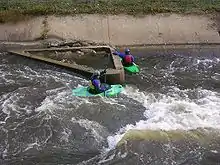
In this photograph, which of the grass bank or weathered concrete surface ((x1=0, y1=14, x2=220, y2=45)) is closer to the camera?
weathered concrete surface ((x1=0, y1=14, x2=220, y2=45))

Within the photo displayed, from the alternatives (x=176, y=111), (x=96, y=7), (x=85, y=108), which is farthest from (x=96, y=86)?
(x=96, y=7)

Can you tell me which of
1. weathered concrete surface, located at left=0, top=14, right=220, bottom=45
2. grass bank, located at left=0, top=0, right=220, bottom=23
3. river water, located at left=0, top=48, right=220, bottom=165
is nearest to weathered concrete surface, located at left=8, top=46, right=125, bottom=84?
river water, located at left=0, top=48, right=220, bottom=165

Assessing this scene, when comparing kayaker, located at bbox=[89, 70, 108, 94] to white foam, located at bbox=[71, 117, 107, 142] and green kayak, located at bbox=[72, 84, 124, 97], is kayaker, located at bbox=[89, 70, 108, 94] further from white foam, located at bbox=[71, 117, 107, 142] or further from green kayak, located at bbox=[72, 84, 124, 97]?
white foam, located at bbox=[71, 117, 107, 142]

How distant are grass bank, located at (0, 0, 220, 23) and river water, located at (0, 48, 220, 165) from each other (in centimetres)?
413

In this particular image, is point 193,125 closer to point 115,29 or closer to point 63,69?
point 63,69

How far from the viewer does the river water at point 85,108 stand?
1370cm

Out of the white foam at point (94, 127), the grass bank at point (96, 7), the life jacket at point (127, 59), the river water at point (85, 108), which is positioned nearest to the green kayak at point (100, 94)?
the river water at point (85, 108)

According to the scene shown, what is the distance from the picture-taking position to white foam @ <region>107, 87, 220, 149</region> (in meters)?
14.8

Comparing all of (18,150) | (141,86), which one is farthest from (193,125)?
(18,150)

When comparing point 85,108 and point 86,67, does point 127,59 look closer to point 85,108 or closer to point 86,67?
point 86,67

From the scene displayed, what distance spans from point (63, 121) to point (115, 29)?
30.3 feet

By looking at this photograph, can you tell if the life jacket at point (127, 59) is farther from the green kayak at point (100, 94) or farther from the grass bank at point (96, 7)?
the grass bank at point (96, 7)

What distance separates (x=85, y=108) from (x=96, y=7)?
31.9ft

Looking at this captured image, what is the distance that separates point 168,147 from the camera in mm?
13711
